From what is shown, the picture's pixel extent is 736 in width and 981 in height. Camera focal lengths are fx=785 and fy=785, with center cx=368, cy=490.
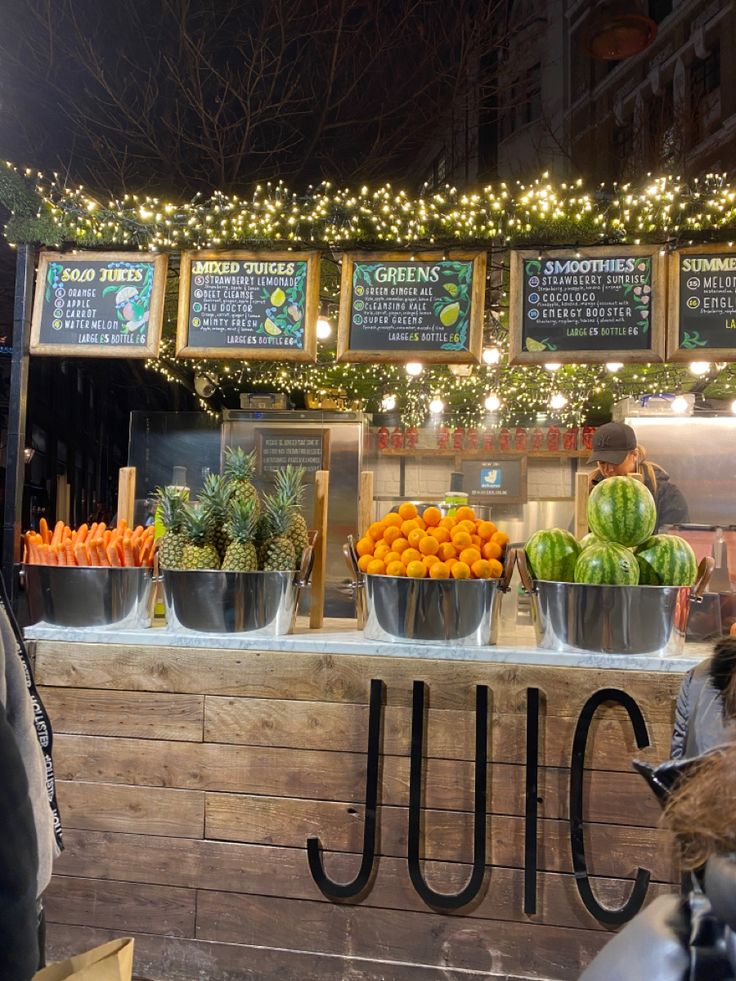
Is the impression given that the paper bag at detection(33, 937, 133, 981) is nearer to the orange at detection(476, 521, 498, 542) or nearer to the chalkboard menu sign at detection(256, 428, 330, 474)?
the orange at detection(476, 521, 498, 542)

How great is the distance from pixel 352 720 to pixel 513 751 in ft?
1.84

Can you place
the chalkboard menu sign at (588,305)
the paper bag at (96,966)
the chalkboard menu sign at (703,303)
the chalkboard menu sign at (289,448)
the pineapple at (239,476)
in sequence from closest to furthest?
1. the paper bag at (96,966)
2. the pineapple at (239,476)
3. the chalkboard menu sign at (703,303)
4. the chalkboard menu sign at (588,305)
5. the chalkboard menu sign at (289,448)


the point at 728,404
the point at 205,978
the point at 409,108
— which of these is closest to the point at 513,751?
the point at 205,978

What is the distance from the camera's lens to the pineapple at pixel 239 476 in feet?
10.1

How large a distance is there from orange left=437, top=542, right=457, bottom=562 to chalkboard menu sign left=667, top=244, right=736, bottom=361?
214 cm

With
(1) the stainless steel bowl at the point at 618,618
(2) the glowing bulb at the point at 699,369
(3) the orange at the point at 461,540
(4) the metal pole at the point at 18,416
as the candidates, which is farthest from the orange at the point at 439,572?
(2) the glowing bulb at the point at 699,369

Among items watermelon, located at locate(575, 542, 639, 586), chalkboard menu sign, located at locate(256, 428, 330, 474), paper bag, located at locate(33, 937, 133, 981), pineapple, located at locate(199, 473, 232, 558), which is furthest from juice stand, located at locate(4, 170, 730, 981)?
chalkboard menu sign, located at locate(256, 428, 330, 474)

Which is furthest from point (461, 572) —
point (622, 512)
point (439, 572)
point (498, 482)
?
point (498, 482)

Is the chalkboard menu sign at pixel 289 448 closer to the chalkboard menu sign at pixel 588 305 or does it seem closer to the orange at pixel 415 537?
the chalkboard menu sign at pixel 588 305

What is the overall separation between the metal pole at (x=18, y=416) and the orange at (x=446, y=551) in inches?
86.2

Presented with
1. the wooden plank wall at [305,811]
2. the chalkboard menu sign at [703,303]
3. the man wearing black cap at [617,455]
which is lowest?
the wooden plank wall at [305,811]

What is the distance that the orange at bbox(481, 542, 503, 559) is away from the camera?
2.82 m

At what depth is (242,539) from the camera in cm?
292

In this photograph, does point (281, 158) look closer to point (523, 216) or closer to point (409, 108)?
point (409, 108)
